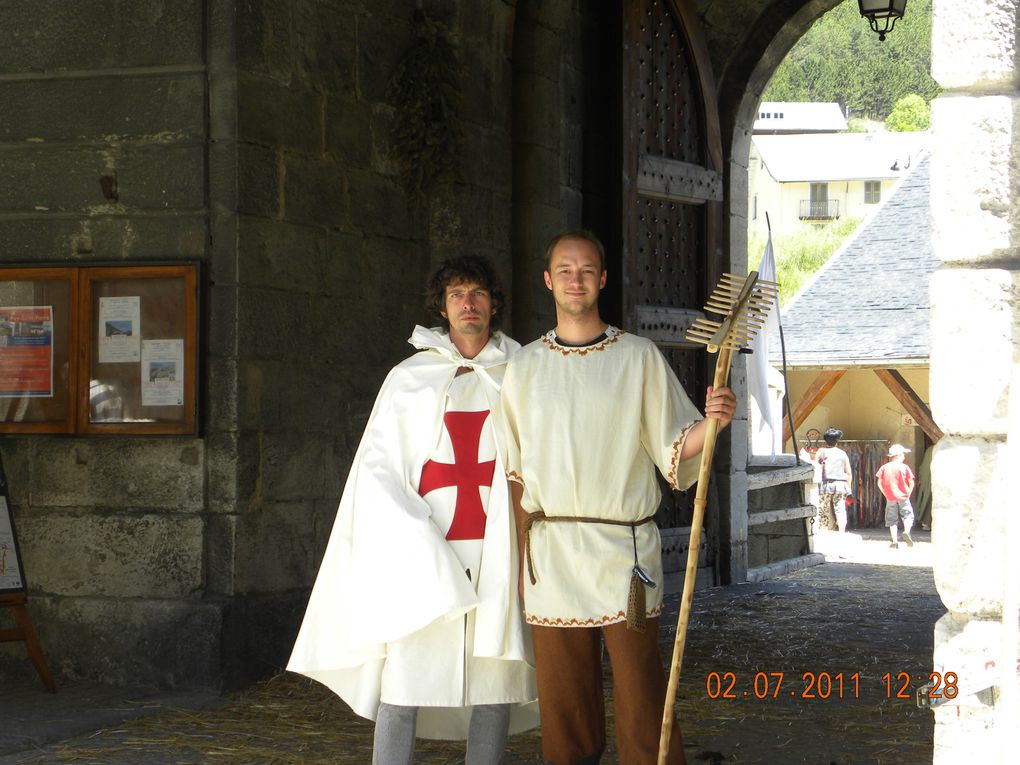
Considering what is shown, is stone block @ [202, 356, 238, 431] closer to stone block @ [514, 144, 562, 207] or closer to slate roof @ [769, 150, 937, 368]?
stone block @ [514, 144, 562, 207]

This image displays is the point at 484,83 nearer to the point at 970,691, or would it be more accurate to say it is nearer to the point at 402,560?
the point at 402,560

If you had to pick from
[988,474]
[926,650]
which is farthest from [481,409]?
[926,650]

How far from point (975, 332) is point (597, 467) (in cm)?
102

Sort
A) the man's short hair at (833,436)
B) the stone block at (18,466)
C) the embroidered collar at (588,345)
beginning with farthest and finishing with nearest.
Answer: the man's short hair at (833,436) → the stone block at (18,466) → the embroidered collar at (588,345)

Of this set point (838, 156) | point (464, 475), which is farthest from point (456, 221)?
point (838, 156)

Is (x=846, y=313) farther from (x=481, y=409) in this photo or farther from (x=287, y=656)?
(x=481, y=409)

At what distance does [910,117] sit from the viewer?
82.1m

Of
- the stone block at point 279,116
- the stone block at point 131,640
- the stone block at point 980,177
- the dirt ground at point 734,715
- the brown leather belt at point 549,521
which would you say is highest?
the stone block at point 279,116

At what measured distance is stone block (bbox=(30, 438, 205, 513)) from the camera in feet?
19.4

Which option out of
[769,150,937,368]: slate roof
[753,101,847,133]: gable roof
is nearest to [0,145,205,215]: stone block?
[769,150,937,368]: slate roof

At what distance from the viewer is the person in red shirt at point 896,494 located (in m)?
18.2

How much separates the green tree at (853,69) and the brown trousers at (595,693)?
8454cm

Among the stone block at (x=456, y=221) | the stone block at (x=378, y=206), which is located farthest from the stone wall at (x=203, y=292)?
the stone block at (x=456, y=221)

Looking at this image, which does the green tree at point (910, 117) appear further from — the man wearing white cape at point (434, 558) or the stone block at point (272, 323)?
the man wearing white cape at point (434, 558)
